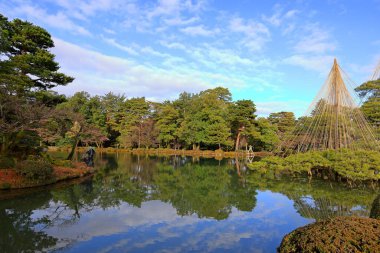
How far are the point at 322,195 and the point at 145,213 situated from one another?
7.59 m

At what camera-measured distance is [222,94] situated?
4638 centimetres

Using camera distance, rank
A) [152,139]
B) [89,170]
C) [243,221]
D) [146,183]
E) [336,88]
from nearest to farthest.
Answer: [243,221] < [336,88] < [146,183] < [89,170] < [152,139]

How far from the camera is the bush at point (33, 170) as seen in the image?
39.3 ft

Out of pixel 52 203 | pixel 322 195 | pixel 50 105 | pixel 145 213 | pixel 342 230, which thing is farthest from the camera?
pixel 50 105

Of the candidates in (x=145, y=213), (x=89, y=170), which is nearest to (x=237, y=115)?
(x=89, y=170)

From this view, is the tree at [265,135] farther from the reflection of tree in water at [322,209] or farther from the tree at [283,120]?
the reflection of tree in water at [322,209]

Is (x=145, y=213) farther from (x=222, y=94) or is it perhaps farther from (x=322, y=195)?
(x=222, y=94)

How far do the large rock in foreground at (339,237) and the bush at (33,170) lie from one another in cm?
1107

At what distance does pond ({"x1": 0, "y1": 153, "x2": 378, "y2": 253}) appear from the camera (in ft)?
20.9

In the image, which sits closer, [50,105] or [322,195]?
[322,195]

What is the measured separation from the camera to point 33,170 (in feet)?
39.9

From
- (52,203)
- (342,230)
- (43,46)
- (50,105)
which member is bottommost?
(52,203)

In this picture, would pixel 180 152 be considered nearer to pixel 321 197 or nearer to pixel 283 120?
pixel 283 120

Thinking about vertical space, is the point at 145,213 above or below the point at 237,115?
below
